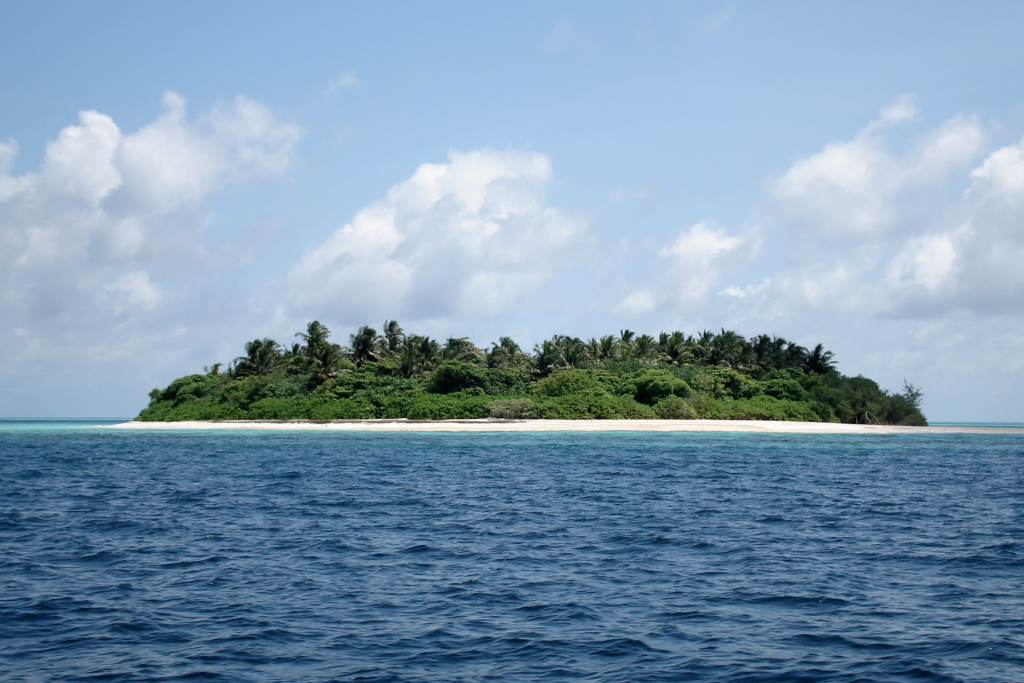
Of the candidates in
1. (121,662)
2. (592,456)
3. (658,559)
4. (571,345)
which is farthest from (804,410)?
(121,662)

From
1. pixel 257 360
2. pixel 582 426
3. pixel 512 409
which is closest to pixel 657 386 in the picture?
pixel 582 426

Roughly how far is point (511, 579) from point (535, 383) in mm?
60970

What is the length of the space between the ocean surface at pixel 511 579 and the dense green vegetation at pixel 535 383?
39373 millimetres

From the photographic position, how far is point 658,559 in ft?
47.4

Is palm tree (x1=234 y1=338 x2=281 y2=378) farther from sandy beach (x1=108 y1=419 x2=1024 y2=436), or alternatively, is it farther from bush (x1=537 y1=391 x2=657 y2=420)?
bush (x1=537 y1=391 x2=657 y2=420)

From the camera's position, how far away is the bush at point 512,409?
66.9 m

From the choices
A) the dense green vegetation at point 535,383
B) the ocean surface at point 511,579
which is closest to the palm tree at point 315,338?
the dense green vegetation at point 535,383

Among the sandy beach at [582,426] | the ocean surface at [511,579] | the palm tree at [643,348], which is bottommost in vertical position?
the ocean surface at [511,579]

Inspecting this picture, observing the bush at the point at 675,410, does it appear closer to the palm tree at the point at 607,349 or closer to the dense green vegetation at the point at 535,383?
the dense green vegetation at the point at 535,383

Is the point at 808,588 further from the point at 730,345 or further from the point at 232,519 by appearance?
the point at 730,345

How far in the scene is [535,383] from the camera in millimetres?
73875

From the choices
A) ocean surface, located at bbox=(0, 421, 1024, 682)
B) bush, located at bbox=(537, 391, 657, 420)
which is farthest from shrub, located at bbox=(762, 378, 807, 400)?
ocean surface, located at bbox=(0, 421, 1024, 682)

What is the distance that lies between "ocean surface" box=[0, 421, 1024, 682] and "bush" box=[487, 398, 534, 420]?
127 feet

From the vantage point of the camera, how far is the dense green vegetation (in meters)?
67.9
